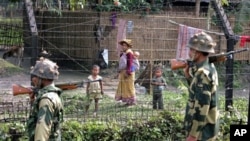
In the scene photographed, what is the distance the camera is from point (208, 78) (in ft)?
18.3

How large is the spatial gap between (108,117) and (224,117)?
5.73 feet

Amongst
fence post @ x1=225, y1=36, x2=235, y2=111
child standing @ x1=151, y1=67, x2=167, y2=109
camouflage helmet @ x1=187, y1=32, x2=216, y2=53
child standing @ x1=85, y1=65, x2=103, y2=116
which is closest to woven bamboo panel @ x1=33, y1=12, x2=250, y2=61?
child standing @ x1=85, y1=65, x2=103, y2=116

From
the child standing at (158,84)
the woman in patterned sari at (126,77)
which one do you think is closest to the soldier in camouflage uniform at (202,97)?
the child standing at (158,84)

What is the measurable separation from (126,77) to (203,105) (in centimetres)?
487

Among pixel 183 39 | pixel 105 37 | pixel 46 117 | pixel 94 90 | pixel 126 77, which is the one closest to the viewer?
pixel 46 117

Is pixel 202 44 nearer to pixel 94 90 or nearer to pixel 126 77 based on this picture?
pixel 94 90

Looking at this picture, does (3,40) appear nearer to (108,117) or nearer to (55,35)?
(55,35)

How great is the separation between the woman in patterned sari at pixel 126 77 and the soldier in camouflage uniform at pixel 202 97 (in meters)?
4.14

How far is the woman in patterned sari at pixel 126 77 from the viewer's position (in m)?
9.87

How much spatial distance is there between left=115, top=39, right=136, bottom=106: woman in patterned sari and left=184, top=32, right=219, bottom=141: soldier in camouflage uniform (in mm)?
4136

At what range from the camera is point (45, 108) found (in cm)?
509

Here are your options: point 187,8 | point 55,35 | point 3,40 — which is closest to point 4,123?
point 55,35

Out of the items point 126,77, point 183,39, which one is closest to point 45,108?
point 183,39

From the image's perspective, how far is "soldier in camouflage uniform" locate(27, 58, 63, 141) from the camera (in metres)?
5.04
